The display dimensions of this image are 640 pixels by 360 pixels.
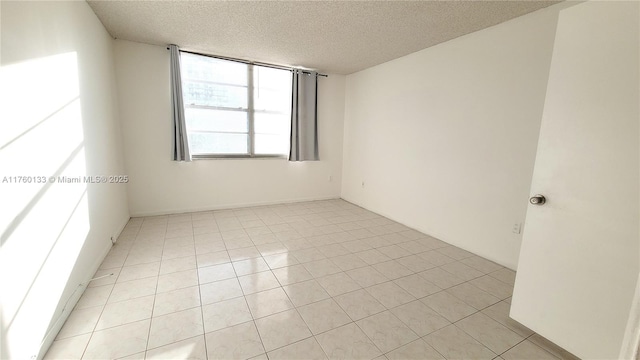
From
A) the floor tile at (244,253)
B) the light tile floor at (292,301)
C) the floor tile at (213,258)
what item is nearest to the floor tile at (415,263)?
the light tile floor at (292,301)

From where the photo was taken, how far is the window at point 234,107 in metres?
3.95

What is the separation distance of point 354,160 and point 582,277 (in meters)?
3.75

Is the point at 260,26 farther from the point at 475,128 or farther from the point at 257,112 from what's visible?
the point at 475,128

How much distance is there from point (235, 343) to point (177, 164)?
10.3 feet

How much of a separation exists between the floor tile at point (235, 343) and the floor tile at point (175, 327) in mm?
131

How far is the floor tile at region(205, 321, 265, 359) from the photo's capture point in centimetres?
149

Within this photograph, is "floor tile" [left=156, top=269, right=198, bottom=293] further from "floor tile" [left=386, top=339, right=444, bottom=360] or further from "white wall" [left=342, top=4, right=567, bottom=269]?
"white wall" [left=342, top=4, right=567, bottom=269]

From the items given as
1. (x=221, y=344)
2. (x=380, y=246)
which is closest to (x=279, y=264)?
(x=221, y=344)

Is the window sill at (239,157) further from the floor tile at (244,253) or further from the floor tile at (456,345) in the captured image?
the floor tile at (456,345)

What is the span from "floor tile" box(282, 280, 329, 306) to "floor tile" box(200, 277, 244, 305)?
396 millimetres

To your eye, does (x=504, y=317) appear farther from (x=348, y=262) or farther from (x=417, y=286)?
(x=348, y=262)

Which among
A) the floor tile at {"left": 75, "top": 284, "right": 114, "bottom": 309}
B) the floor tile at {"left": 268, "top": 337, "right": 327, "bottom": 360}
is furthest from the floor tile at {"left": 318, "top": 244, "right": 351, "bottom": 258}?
the floor tile at {"left": 75, "top": 284, "right": 114, "bottom": 309}

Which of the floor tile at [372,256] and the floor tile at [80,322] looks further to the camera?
the floor tile at [372,256]

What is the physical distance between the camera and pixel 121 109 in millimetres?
3529
